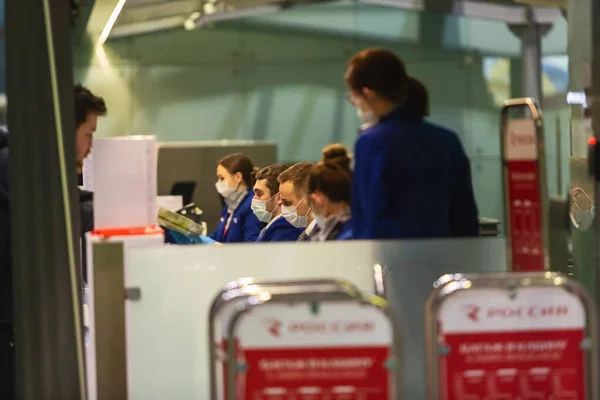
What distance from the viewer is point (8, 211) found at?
13.9 feet

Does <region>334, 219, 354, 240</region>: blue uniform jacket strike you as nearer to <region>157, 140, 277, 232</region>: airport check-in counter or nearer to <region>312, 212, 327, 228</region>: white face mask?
<region>312, 212, 327, 228</region>: white face mask

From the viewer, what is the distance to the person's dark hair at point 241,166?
4.19m

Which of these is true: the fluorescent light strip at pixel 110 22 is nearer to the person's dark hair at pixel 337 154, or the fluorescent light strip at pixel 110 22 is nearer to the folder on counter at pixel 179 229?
the folder on counter at pixel 179 229

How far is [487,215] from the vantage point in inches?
161

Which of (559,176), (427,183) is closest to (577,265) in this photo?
(559,176)

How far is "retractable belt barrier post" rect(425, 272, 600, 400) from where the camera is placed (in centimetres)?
352

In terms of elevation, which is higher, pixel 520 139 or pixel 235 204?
pixel 520 139

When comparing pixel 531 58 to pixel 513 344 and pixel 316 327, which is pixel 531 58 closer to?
pixel 513 344

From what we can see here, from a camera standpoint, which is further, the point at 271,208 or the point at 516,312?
the point at 271,208

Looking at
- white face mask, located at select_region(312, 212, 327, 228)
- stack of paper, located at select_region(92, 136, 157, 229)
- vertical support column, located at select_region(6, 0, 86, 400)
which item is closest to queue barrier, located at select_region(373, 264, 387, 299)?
white face mask, located at select_region(312, 212, 327, 228)

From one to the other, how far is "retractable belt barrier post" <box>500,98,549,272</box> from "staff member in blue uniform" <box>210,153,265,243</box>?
0.98m

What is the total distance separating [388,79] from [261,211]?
2.50 feet

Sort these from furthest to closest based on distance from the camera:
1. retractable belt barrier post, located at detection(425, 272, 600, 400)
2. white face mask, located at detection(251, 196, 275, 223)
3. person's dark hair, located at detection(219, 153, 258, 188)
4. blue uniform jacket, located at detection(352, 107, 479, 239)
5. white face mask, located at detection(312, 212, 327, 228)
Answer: white face mask, located at detection(251, 196, 275, 223)
person's dark hair, located at detection(219, 153, 258, 188)
white face mask, located at detection(312, 212, 327, 228)
blue uniform jacket, located at detection(352, 107, 479, 239)
retractable belt barrier post, located at detection(425, 272, 600, 400)

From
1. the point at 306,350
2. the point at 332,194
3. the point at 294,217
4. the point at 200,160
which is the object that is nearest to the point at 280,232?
the point at 294,217
